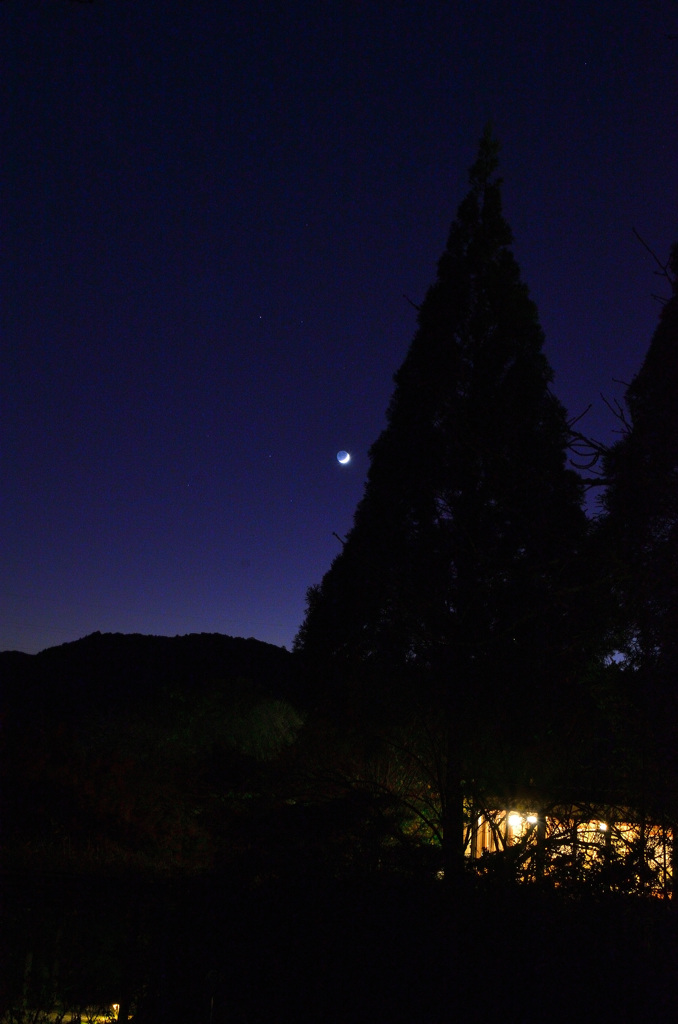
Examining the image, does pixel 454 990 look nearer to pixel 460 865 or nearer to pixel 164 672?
pixel 460 865

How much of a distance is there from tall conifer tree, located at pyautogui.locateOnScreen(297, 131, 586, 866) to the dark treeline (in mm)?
32

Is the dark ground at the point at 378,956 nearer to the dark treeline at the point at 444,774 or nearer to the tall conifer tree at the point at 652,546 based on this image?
the dark treeline at the point at 444,774

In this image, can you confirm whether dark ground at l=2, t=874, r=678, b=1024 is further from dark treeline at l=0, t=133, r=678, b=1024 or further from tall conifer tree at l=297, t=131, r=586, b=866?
tall conifer tree at l=297, t=131, r=586, b=866

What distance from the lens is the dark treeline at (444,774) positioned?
3.72 m

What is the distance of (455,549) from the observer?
779 cm

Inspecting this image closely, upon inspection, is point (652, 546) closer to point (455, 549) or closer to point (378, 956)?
point (455, 549)

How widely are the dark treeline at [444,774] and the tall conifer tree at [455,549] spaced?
0.03m

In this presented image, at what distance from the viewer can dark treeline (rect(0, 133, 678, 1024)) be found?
372cm

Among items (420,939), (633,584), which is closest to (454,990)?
(420,939)

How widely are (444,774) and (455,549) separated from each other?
8.62 ft

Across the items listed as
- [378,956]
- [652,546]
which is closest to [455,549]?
[652,546]

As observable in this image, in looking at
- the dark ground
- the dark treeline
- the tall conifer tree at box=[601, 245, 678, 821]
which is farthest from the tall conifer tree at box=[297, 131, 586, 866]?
the dark ground

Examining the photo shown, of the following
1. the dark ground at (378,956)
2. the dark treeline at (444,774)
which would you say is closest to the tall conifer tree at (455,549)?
the dark treeline at (444,774)

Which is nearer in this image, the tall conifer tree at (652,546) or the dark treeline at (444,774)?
the dark treeline at (444,774)
